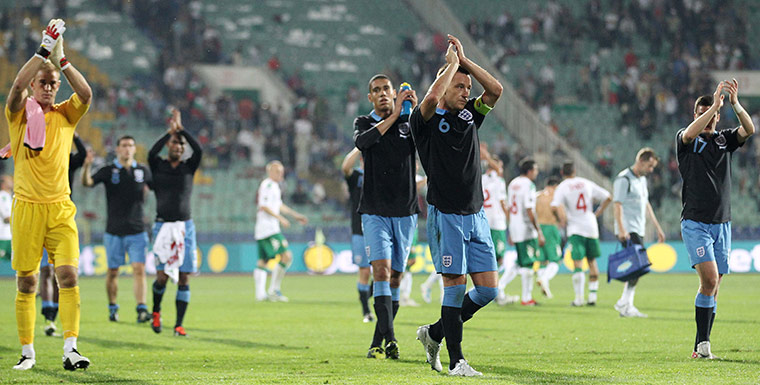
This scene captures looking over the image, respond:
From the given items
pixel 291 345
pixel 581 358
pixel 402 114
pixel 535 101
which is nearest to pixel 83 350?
pixel 291 345

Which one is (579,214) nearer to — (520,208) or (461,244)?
(520,208)

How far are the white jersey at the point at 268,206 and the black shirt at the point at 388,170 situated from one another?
8.62m

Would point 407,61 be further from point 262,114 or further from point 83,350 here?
point 83,350

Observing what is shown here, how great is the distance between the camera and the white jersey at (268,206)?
17.5 metres

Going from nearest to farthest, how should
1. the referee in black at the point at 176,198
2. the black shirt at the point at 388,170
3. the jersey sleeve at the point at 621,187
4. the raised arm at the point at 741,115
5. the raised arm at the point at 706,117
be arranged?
1. the raised arm at the point at 706,117
2. the raised arm at the point at 741,115
3. the black shirt at the point at 388,170
4. the referee in black at the point at 176,198
5. the jersey sleeve at the point at 621,187

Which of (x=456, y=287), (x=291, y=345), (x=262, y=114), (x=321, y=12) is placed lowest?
(x=291, y=345)

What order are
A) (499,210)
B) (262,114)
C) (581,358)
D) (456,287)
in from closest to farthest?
1. (456,287)
2. (581,358)
3. (499,210)
4. (262,114)

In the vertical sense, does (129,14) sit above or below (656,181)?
above

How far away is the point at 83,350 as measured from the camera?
32.0ft

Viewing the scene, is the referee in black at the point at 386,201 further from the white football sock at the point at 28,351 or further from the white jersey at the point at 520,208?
the white jersey at the point at 520,208

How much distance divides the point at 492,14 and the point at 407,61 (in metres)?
4.33

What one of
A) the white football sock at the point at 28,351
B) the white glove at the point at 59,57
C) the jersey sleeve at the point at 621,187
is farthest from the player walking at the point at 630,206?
the white glove at the point at 59,57

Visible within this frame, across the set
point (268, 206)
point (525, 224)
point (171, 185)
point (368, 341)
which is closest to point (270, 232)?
point (268, 206)

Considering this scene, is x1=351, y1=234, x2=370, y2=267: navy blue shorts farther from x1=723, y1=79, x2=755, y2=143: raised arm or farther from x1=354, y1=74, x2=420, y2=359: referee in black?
x1=723, y1=79, x2=755, y2=143: raised arm
